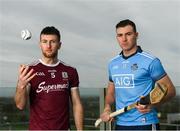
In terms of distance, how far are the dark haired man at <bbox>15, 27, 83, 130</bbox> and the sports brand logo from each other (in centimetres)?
46

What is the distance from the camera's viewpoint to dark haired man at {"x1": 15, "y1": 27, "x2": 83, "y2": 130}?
13.1ft

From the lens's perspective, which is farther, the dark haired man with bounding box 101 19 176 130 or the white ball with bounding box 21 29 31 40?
the white ball with bounding box 21 29 31 40

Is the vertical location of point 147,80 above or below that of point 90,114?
above

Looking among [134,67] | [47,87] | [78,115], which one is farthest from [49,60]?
[134,67]

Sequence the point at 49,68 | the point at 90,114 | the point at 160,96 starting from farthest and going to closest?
the point at 90,114 < the point at 49,68 < the point at 160,96

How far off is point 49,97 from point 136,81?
85 cm

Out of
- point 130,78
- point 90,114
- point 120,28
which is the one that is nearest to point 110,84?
point 130,78

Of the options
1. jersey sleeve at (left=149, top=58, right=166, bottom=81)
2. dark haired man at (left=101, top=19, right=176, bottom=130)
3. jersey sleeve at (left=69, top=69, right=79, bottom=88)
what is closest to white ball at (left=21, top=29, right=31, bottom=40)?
jersey sleeve at (left=69, top=69, right=79, bottom=88)

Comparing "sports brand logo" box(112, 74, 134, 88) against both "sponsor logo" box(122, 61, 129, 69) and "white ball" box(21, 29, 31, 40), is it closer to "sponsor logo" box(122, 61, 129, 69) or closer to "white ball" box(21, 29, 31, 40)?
"sponsor logo" box(122, 61, 129, 69)

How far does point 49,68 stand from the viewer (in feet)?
13.7

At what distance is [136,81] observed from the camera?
3.92 meters

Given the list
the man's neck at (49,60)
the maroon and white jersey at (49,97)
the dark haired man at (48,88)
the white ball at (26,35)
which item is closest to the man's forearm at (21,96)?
the dark haired man at (48,88)

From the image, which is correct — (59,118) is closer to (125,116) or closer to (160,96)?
(125,116)

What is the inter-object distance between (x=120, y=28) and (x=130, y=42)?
0.57ft
